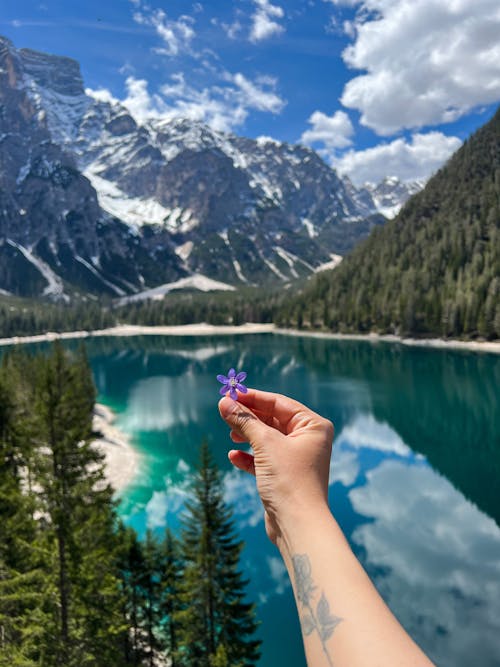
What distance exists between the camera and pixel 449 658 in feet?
66.3

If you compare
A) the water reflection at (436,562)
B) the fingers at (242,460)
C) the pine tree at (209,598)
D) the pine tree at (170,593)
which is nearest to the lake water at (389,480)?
the water reflection at (436,562)

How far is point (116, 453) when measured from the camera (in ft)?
147

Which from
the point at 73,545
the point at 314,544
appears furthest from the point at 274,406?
the point at 73,545

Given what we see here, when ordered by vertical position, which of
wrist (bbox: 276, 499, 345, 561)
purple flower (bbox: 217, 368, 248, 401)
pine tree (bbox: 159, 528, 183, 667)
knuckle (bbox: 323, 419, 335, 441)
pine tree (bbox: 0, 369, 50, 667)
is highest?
purple flower (bbox: 217, 368, 248, 401)

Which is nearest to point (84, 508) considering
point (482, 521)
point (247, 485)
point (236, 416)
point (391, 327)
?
point (236, 416)

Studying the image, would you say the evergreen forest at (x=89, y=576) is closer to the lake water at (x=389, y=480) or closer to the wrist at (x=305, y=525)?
the lake water at (x=389, y=480)

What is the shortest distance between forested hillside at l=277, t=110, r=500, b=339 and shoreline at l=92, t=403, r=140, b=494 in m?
96.2

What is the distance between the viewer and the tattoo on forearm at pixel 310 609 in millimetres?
2217

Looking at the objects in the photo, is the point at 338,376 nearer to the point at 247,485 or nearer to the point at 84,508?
the point at 247,485

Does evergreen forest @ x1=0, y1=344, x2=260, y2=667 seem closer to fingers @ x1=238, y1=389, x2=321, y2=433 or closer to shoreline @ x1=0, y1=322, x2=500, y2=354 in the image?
fingers @ x1=238, y1=389, x2=321, y2=433

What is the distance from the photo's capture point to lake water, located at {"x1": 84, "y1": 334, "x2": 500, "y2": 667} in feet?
75.7

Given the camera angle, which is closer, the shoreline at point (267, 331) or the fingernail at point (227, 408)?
the fingernail at point (227, 408)

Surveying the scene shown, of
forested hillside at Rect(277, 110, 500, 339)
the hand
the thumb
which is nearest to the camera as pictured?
the hand

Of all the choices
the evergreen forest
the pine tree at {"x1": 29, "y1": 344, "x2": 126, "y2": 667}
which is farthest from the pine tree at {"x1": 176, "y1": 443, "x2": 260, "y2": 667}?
the pine tree at {"x1": 29, "y1": 344, "x2": 126, "y2": 667}
